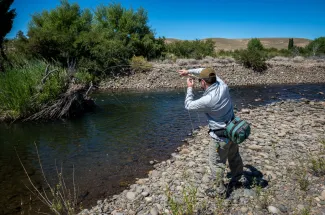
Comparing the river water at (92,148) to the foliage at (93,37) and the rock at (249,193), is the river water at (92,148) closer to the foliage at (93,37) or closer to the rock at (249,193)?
the rock at (249,193)

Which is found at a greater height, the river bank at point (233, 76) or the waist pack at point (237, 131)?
the waist pack at point (237, 131)

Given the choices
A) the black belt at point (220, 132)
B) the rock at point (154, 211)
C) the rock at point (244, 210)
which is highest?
the black belt at point (220, 132)

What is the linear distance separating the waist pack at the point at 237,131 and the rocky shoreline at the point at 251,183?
3.09 feet

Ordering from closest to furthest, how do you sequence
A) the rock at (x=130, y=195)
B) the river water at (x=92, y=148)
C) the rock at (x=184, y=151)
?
the rock at (x=130, y=195), the river water at (x=92, y=148), the rock at (x=184, y=151)

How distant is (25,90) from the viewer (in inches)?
475

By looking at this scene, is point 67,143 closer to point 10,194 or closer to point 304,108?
point 10,194

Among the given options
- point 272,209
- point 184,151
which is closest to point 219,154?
point 272,209

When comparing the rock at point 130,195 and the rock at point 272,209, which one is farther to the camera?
the rock at point 130,195

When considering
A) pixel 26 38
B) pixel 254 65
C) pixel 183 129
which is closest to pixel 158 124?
pixel 183 129

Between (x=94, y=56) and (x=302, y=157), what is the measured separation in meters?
22.9

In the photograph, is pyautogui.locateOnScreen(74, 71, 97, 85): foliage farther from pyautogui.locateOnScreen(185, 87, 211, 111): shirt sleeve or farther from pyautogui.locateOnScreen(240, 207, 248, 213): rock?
pyautogui.locateOnScreen(240, 207, 248, 213): rock

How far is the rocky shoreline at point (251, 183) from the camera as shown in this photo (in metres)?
4.16

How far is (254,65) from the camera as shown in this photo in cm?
2917

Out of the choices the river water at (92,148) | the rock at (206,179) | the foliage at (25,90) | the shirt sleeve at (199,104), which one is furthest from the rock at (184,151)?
the foliage at (25,90)
